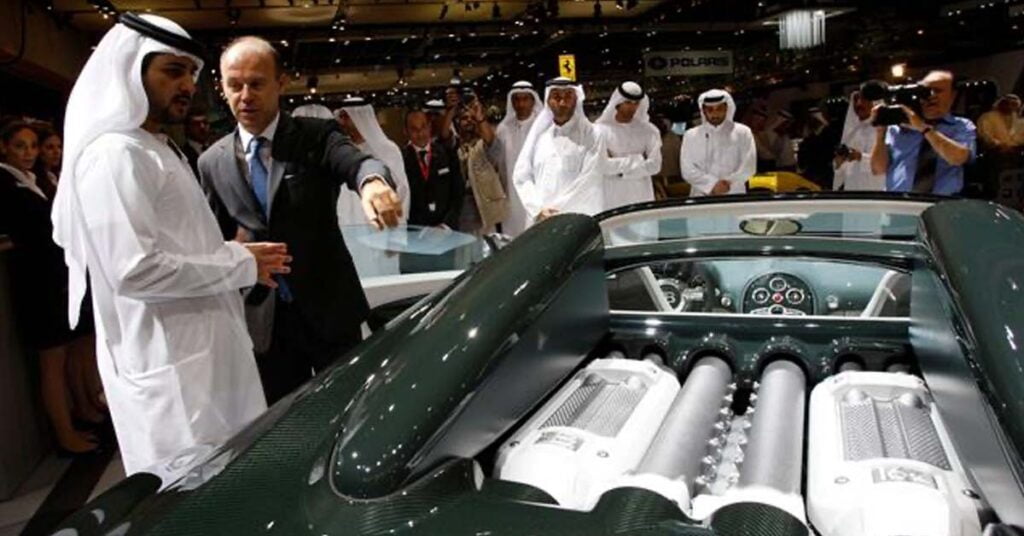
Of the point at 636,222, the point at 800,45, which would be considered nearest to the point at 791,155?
the point at 800,45

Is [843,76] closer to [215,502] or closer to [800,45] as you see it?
[800,45]

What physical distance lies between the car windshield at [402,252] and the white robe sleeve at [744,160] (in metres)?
2.58

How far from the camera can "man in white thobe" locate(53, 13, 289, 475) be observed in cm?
207

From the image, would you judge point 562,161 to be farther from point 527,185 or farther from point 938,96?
point 938,96

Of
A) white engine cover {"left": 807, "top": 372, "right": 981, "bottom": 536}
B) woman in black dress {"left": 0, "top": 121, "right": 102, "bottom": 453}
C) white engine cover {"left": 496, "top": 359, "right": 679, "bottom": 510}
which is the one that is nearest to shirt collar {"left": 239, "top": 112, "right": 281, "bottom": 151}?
white engine cover {"left": 496, "top": 359, "right": 679, "bottom": 510}

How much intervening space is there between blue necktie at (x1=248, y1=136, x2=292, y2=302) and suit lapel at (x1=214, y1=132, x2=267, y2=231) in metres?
0.02

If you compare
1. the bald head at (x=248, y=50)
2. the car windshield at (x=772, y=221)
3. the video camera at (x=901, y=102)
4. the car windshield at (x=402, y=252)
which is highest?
the bald head at (x=248, y=50)

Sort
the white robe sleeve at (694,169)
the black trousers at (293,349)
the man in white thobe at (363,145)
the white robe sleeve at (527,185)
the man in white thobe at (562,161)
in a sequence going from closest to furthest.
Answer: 1. the black trousers at (293,349)
2. the man in white thobe at (363,145)
3. the man in white thobe at (562,161)
4. the white robe sleeve at (527,185)
5. the white robe sleeve at (694,169)

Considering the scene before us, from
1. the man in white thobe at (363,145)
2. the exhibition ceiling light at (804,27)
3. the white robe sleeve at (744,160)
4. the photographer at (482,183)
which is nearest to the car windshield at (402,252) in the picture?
the man in white thobe at (363,145)

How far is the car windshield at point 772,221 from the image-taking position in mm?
2631

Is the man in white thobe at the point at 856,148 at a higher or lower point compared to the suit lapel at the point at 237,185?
lower

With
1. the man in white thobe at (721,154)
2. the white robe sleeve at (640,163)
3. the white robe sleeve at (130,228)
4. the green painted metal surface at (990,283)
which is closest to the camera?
the green painted metal surface at (990,283)

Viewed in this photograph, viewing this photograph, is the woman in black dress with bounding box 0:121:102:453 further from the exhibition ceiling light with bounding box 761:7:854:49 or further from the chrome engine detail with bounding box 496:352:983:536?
the exhibition ceiling light with bounding box 761:7:854:49

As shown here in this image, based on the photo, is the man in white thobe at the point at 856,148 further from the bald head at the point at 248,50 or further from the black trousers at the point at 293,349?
the bald head at the point at 248,50
